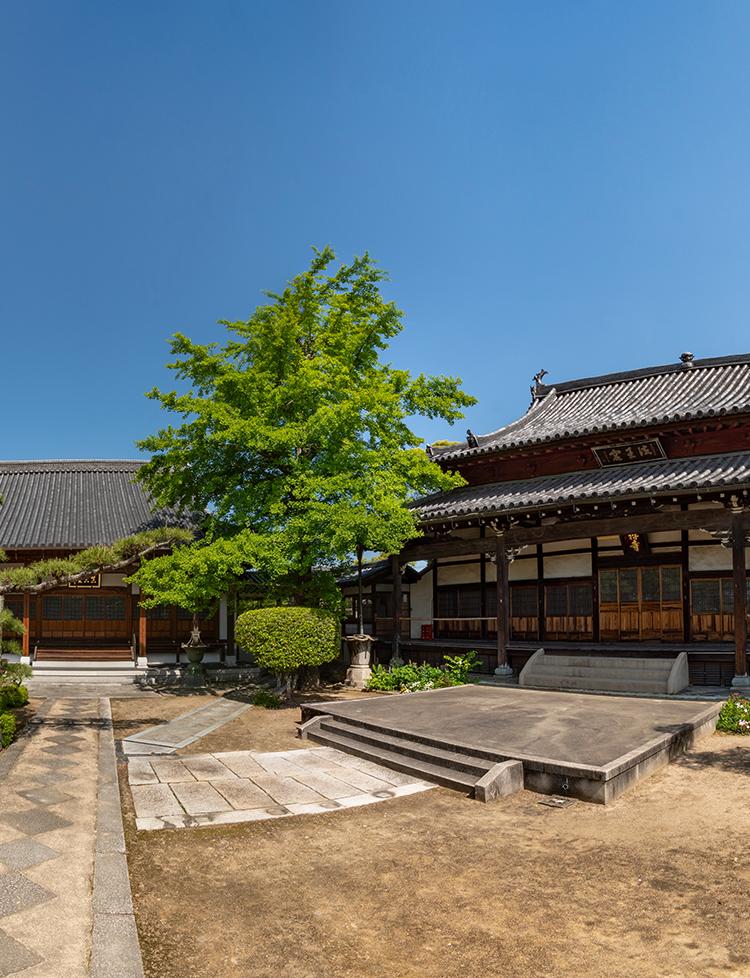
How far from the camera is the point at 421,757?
9414mm

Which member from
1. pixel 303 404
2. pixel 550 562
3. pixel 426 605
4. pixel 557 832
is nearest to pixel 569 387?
pixel 550 562

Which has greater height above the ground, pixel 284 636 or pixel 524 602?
pixel 524 602

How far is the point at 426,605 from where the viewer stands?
20.4 metres

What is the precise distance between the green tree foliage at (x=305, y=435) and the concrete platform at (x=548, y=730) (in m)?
3.64

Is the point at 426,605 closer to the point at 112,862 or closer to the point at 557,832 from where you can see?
the point at 557,832

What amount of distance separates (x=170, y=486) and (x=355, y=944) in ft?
46.1

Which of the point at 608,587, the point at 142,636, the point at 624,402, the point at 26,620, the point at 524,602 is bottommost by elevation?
the point at 142,636

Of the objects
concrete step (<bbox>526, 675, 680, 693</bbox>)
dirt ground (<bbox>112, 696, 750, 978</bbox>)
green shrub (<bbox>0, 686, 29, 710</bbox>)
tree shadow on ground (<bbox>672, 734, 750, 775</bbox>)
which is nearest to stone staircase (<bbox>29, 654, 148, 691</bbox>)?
green shrub (<bbox>0, 686, 29, 710</bbox>)

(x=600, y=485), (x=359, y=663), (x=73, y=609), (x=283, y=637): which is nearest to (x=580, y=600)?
(x=600, y=485)

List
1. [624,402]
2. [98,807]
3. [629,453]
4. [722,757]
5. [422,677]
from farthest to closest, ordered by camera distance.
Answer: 1. [624,402]
2. [629,453]
3. [422,677]
4. [722,757]
5. [98,807]

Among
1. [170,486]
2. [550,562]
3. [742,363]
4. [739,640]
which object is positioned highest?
[742,363]

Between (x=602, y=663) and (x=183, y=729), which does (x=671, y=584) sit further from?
(x=183, y=729)

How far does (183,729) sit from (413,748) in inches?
211

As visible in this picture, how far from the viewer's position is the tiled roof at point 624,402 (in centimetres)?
1667
